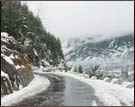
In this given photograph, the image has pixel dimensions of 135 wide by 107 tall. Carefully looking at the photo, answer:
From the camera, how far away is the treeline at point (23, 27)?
5771cm

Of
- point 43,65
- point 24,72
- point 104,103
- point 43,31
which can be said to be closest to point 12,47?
point 24,72

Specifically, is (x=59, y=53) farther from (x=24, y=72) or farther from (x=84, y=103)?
(x=84, y=103)

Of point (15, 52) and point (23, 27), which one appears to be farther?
point (23, 27)

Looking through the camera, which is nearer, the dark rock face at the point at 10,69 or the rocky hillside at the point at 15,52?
the dark rock face at the point at 10,69

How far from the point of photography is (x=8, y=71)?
31.6 meters

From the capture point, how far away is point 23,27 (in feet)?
226

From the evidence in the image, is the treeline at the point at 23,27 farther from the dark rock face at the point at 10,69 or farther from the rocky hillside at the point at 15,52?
the dark rock face at the point at 10,69

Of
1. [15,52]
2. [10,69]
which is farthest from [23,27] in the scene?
[10,69]

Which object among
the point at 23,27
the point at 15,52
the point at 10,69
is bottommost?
the point at 10,69

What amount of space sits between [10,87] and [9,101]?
5.66 metres

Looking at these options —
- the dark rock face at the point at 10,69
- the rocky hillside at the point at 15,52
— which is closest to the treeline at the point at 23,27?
the rocky hillside at the point at 15,52

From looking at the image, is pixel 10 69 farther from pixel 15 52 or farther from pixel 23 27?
pixel 23 27

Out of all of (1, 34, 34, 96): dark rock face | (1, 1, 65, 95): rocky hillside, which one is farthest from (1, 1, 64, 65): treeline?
(1, 34, 34, 96): dark rock face

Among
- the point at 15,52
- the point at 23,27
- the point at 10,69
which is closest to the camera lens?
the point at 10,69
